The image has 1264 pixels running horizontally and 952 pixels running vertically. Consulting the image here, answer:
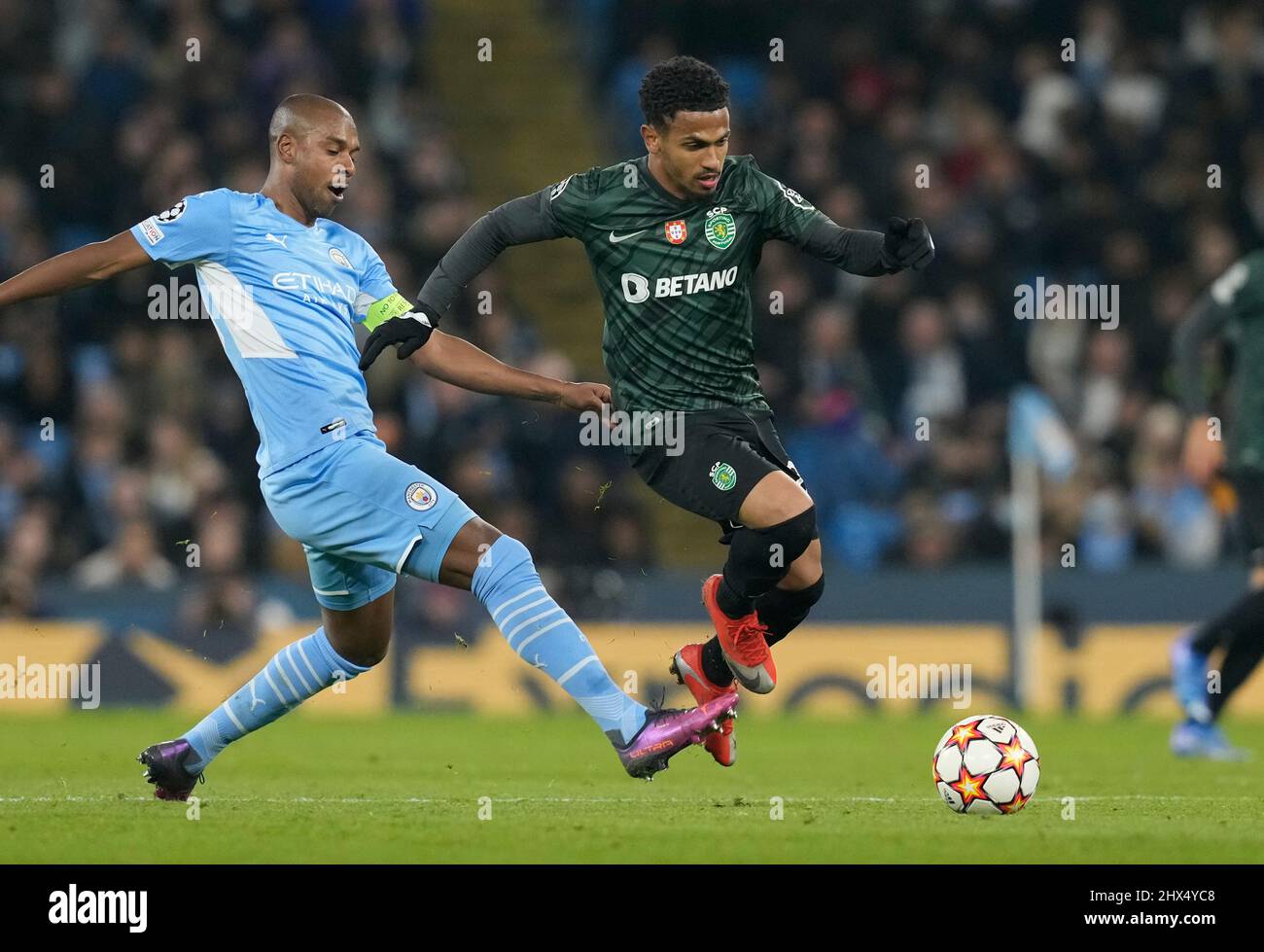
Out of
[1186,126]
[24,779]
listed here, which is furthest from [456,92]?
[24,779]

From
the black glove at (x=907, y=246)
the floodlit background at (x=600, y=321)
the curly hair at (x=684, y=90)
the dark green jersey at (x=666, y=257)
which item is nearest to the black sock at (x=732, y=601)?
the dark green jersey at (x=666, y=257)

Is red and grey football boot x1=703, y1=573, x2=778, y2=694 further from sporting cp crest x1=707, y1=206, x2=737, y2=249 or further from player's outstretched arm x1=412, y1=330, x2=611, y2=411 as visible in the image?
sporting cp crest x1=707, y1=206, x2=737, y2=249

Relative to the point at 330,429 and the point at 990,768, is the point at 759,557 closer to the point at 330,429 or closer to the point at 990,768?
the point at 990,768

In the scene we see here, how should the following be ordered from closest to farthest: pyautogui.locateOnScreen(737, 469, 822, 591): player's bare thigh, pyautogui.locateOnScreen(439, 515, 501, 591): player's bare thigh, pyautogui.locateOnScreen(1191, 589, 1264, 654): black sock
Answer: pyautogui.locateOnScreen(439, 515, 501, 591): player's bare thigh, pyautogui.locateOnScreen(737, 469, 822, 591): player's bare thigh, pyautogui.locateOnScreen(1191, 589, 1264, 654): black sock

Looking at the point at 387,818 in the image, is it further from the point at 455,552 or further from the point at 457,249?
the point at 457,249

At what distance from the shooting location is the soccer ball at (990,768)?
7.20 metres

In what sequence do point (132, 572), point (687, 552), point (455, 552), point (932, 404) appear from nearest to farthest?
point (455, 552) → point (132, 572) → point (932, 404) → point (687, 552)

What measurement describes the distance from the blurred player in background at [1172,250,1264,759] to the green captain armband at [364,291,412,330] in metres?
4.44

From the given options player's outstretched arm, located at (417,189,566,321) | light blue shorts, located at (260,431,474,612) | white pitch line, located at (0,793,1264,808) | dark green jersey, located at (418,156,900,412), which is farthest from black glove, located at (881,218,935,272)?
white pitch line, located at (0,793,1264,808)

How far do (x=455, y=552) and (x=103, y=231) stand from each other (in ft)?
29.6

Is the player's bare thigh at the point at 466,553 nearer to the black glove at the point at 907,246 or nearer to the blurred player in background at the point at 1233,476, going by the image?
the black glove at the point at 907,246

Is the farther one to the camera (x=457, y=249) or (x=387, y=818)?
(x=457, y=249)

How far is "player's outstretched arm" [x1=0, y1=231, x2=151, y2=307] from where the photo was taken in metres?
6.77

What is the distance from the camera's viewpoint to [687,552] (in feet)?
52.3
